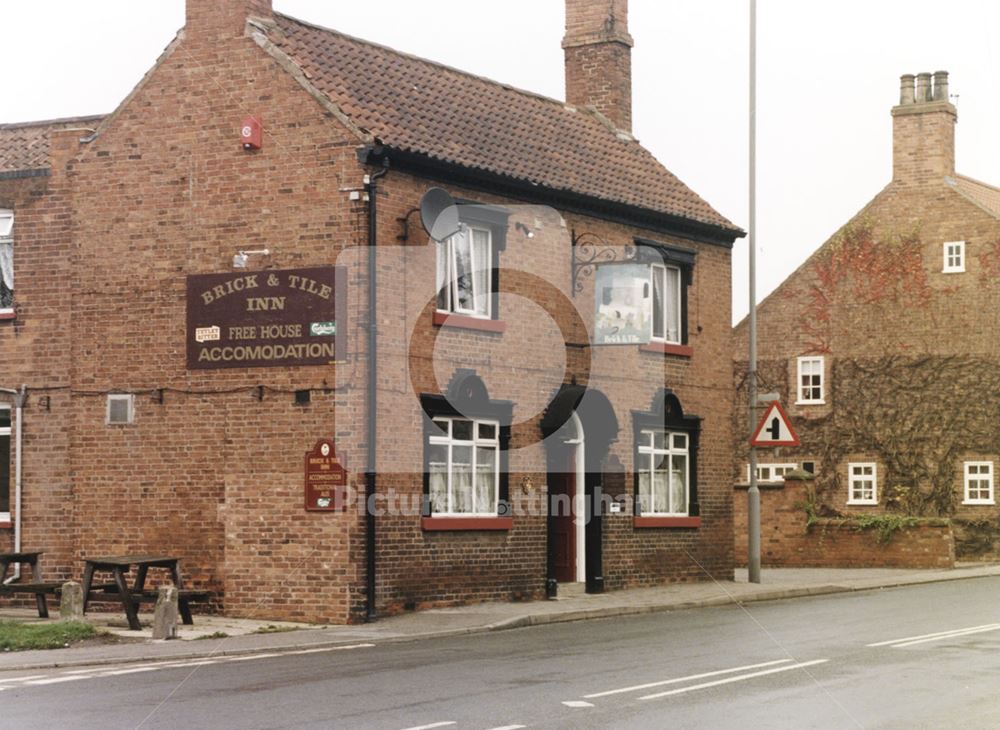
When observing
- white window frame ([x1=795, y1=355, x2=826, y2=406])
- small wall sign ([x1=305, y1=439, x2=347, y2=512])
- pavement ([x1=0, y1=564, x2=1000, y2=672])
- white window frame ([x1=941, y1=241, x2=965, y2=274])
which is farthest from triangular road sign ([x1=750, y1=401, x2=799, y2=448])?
white window frame ([x1=795, y1=355, x2=826, y2=406])

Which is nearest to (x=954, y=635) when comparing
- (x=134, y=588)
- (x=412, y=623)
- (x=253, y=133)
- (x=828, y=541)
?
(x=412, y=623)

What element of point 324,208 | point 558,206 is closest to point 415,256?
point 324,208

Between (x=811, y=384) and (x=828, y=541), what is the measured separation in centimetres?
1020

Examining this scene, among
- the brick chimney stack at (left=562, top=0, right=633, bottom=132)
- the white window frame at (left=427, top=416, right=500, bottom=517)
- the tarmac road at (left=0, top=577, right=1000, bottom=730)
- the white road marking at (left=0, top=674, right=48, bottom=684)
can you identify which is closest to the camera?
the tarmac road at (left=0, top=577, right=1000, bottom=730)

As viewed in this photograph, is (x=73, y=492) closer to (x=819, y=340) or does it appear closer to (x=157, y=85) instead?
(x=157, y=85)

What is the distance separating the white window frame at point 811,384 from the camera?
4525 cm

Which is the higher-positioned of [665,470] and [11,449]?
[11,449]

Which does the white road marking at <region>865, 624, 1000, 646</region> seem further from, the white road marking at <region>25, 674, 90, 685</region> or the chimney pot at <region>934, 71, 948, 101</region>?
the chimney pot at <region>934, 71, 948, 101</region>

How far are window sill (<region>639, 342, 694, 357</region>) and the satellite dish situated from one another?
5.83 meters

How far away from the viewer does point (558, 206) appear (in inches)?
1010

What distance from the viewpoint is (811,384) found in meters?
45.5

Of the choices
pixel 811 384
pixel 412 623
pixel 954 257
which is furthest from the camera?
pixel 811 384

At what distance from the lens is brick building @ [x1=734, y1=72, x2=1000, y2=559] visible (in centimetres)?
4238

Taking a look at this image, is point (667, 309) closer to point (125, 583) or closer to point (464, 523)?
point (464, 523)
